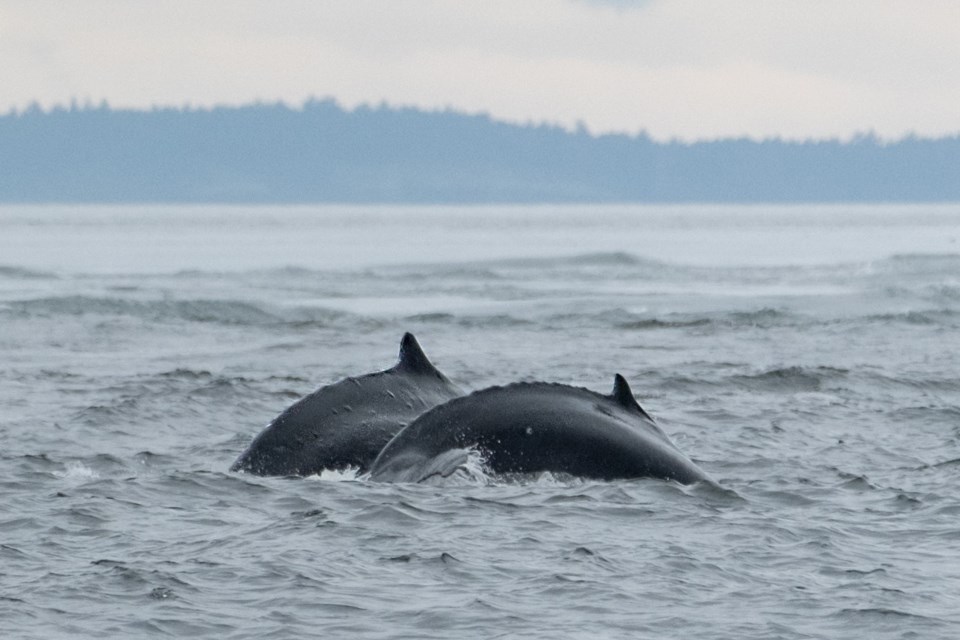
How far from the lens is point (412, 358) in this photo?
39.2 ft

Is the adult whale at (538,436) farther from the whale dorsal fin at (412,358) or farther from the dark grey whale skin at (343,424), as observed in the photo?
the whale dorsal fin at (412,358)

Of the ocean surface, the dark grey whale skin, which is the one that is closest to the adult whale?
the ocean surface

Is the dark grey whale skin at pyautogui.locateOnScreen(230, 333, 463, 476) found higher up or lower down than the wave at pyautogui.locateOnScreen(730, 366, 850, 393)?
higher up

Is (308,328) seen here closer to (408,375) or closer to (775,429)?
(775,429)

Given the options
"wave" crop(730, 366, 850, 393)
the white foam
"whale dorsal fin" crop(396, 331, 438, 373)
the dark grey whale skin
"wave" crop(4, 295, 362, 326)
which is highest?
"whale dorsal fin" crop(396, 331, 438, 373)

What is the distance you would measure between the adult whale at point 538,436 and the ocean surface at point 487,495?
0.45 feet

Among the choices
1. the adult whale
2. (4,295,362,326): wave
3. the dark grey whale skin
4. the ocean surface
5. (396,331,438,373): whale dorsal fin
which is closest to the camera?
the ocean surface

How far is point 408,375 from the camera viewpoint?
11969 mm

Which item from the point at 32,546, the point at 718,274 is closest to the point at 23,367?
the point at 32,546

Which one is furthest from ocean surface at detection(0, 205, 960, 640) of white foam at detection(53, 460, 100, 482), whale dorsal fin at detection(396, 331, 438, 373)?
whale dorsal fin at detection(396, 331, 438, 373)

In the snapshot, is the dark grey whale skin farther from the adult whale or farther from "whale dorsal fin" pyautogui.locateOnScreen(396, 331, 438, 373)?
the adult whale

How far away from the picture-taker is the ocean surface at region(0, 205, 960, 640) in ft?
27.6

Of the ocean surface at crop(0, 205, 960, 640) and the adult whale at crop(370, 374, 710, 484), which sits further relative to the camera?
the adult whale at crop(370, 374, 710, 484)

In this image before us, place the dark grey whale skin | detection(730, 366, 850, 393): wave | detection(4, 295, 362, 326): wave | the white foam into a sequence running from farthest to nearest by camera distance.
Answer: detection(4, 295, 362, 326): wave → detection(730, 366, 850, 393): wave → the white foam → the dark grey whale skin
